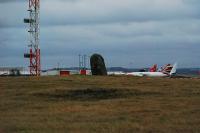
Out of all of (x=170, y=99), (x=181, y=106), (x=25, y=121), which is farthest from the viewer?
(x=170, y=99)

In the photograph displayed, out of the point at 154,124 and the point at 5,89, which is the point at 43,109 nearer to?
the point at 154,124

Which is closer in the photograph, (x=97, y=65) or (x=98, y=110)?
(x=98, y=110)

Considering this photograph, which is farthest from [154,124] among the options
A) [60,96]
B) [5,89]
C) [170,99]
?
[5,89]

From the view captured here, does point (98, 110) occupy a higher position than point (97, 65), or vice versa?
point (97, 65)

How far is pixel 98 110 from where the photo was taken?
75.6 feet

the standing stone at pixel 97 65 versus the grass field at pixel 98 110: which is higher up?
the standing stone at pixel 97 65

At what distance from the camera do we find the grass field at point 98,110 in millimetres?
17500

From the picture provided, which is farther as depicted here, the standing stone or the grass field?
the standing stone

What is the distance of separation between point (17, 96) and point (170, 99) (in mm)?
9252

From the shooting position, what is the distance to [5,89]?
35.9 metres

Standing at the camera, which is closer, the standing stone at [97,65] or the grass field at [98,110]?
the grass field at [98,110]

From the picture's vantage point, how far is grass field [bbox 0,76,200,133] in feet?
57.4

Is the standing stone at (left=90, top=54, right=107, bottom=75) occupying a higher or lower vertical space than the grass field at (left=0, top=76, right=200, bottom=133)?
higher

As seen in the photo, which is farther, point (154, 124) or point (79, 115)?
point (79, 115)
